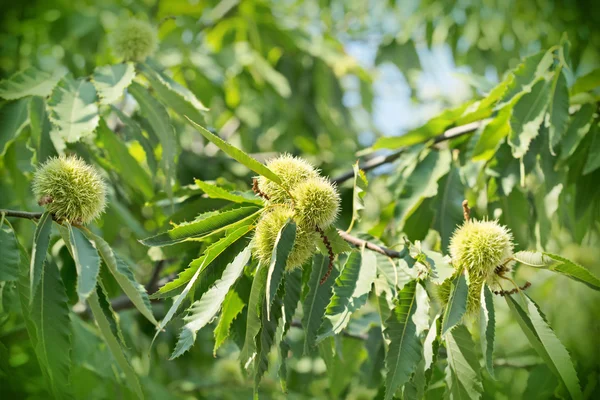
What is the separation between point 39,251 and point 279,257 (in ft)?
1.52

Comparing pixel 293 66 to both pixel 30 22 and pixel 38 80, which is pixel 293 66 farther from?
pixel 38 80

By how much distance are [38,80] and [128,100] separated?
118 cm

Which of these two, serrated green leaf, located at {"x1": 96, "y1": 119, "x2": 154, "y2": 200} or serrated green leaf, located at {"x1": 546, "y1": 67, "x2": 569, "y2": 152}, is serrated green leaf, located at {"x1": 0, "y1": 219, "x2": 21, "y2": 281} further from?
serrated green leaf, located at {"x1": 546, "y1": 67, "x2": 569, "y2": 152}

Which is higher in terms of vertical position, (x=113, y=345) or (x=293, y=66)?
(x=293, y=66)

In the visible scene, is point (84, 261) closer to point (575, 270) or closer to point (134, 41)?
point (575, 270)

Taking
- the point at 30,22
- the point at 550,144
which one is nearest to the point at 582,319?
the point at 550,144

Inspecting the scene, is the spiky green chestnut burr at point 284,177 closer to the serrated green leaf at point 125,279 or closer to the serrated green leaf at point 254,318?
the serrated green leaf at point 254,318

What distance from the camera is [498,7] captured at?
3.47m

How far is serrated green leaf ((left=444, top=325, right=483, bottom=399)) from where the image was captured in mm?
1305

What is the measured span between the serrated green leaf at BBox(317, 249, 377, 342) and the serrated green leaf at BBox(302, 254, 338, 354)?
68mm

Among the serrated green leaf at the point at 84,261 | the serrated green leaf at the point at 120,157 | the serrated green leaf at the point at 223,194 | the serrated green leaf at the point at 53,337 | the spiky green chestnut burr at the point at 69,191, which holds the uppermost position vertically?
the serrated green leaf at the point at 120,157

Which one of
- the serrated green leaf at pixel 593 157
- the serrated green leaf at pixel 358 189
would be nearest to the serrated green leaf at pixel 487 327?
the serrated green leaf at pixel 358 189

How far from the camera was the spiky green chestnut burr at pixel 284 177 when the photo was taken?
4.47 feet

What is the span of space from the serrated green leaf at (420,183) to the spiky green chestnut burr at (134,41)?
1034mm
